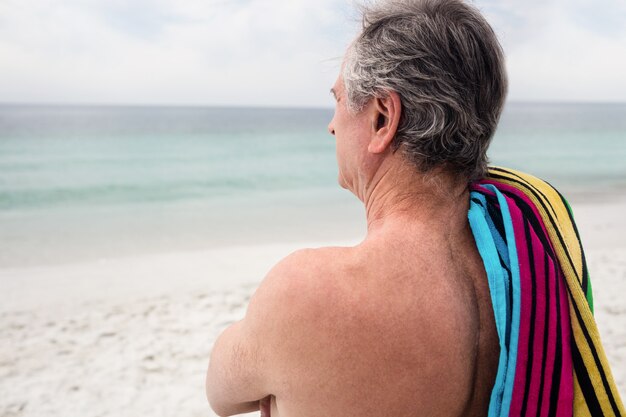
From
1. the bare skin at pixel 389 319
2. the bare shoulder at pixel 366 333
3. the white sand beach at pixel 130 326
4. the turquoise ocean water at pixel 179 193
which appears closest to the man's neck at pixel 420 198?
the bare skin at pixel 389 319

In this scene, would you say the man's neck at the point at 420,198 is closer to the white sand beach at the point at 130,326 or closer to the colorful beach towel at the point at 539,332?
the colorful beach towel at the point at 539,332

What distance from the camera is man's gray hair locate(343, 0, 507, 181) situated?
3.59ft

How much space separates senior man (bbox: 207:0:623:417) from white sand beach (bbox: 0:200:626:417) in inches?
102

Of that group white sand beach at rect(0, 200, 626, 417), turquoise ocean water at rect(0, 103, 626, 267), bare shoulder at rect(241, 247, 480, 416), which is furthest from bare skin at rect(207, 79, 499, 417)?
turquoise ocean water at rect(0, 103, 626, 267)

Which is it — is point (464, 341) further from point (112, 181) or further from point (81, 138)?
point (81, 138)

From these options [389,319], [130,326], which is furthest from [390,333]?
[130,326]

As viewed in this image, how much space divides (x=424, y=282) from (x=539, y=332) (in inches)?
9.8

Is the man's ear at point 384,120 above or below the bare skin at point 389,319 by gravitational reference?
above

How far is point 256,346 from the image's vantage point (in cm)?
116

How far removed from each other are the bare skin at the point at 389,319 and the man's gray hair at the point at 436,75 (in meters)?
0.04

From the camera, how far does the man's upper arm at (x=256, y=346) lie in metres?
1.08

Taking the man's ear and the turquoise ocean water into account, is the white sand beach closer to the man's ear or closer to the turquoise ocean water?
the turquoise ocean water

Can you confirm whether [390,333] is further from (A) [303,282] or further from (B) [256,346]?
(B) [256,346]

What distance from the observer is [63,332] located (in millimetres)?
4605
